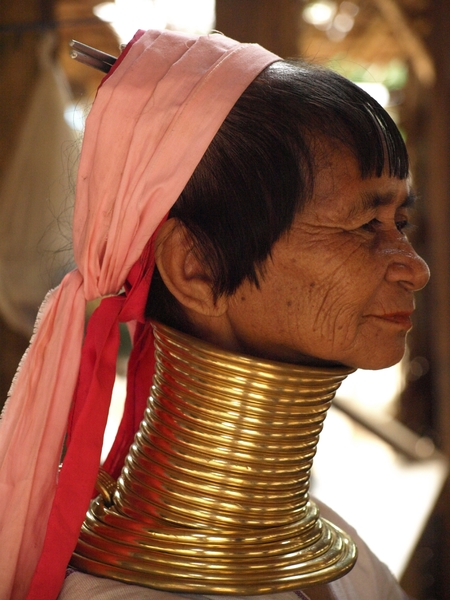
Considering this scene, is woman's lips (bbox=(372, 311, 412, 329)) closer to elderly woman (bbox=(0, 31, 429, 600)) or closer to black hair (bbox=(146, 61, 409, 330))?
elderly woman (bbox=(0, 31, 429, 600))

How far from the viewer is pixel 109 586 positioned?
120cm

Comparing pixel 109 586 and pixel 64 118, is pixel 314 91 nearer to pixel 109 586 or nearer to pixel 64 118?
pixel 109 586

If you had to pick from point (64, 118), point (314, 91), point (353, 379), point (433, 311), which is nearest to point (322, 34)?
point (433, 311)

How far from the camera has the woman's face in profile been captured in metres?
1.25

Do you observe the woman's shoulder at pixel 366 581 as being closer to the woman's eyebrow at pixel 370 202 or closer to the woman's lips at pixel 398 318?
the woman's lips at pixel 398 318

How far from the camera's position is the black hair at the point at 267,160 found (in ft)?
4.04

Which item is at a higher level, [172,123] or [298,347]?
[172,123]

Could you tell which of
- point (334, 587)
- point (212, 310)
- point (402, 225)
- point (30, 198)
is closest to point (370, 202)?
point (402, 225)

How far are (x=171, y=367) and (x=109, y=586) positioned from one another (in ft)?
1.27

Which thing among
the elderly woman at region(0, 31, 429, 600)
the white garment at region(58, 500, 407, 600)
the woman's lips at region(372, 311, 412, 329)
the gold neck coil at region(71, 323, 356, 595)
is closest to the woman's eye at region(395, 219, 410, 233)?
the elderly woman at region(0, 31, 429, 600)

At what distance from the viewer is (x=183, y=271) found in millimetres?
1317

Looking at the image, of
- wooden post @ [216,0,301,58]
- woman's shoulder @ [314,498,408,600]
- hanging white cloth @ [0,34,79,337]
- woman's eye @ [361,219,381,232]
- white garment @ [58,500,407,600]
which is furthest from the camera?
wooden post @ [216,0,301,58]

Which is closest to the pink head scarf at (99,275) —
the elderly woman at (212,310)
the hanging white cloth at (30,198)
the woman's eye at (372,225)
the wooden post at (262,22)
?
the elderly woman at (212,310)

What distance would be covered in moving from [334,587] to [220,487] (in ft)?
1.10
